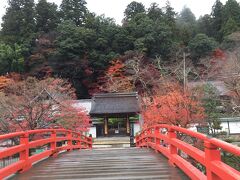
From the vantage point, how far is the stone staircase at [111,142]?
107ft

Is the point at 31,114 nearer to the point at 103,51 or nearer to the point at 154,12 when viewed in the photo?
the point at 103,51

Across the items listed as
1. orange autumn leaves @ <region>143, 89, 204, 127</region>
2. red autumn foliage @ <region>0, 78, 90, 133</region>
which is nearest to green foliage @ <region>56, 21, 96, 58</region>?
red autumn foliage @ <region>0, 78, 90, 133</region>

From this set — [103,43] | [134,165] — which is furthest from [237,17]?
[134,165]

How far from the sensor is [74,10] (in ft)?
201

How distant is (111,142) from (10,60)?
2251cm

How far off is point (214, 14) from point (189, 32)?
9.77m

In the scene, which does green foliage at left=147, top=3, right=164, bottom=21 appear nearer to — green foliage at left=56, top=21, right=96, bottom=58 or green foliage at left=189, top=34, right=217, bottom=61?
green foliage at left=189, top=34, right=217, bottom=61

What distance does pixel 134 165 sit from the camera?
23.1 feet

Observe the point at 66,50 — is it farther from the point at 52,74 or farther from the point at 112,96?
the point at 112,96

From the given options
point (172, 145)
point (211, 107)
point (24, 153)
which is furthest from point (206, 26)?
point (24, 153)

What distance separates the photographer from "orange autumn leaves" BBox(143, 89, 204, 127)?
75.3 ft

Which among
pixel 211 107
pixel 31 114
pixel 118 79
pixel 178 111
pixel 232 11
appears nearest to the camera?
pixel 31 114

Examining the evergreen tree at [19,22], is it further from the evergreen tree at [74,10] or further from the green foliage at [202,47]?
the green foliage at [202,47]

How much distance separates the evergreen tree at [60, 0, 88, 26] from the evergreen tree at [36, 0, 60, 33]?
86.9 inches
